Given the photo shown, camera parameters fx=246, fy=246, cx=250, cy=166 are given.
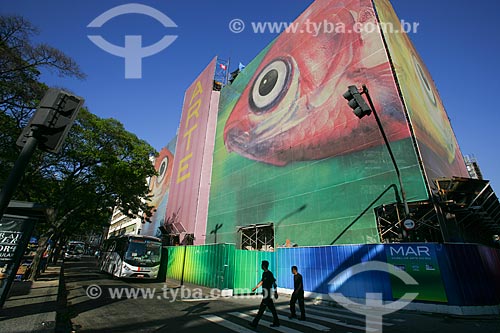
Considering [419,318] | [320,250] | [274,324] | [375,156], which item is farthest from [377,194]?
[274,324]

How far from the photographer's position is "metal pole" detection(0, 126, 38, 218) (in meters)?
2.81

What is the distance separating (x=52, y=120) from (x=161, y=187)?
42794mm

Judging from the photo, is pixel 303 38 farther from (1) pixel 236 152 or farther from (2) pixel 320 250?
(2) pixel 320 250

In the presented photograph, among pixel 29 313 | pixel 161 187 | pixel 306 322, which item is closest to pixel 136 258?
pixel 29 313

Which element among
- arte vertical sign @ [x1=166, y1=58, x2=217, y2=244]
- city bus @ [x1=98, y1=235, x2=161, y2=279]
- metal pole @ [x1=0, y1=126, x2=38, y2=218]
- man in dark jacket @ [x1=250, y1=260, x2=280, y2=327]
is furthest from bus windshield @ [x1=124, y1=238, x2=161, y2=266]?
metal pole @ [x1=0, y1=126, x2=38, y2=218]

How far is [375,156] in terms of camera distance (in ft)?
44.6

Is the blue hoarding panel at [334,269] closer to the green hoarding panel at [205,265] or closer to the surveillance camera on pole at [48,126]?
the green hoarding panel at [205,265]

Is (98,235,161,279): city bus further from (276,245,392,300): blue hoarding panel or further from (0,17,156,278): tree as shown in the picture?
(276,245,392,300): blue hoarding panel

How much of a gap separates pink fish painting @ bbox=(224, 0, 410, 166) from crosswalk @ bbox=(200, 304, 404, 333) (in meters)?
9.24

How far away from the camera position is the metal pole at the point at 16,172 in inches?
111

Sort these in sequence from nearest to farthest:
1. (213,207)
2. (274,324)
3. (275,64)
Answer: (274,324)
(275,64)
(213,207)

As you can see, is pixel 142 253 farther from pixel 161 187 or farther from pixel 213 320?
pixel 161 187

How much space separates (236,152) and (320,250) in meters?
14.9

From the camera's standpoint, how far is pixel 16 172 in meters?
2.89
